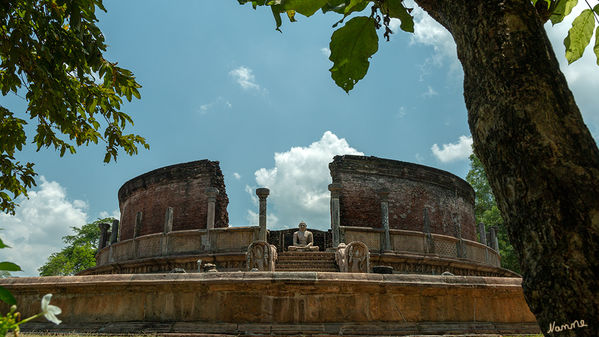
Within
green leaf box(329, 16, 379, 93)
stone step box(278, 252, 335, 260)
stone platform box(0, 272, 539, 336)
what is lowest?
stone platform box(0, 272, 539, 336)

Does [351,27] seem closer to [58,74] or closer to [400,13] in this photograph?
[400,13]

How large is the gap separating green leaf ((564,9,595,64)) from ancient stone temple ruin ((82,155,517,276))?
32.8 ft

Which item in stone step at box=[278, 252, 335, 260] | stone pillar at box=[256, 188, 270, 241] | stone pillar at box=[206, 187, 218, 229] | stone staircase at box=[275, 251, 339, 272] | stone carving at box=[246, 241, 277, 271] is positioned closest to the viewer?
stone carving at box=[246, 241, 277, 271]

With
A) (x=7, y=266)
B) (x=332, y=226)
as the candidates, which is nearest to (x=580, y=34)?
(x=7, y=266)

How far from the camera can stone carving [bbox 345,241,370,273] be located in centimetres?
1144

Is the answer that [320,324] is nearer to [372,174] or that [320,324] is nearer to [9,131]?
[9,131]

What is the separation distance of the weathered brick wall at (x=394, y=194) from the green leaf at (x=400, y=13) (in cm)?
1884

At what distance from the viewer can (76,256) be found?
37094 millimetres

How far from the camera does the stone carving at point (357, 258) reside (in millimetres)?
11438

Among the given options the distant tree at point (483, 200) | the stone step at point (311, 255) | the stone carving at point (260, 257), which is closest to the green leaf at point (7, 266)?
the stone carving at point (260, 257)

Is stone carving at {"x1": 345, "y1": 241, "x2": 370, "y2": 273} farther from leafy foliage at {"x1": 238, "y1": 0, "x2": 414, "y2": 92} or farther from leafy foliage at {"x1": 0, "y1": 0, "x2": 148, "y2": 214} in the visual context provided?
leafy foliage at {"x1": 238, "y1": 0, "x2": 414, "y2": 92}

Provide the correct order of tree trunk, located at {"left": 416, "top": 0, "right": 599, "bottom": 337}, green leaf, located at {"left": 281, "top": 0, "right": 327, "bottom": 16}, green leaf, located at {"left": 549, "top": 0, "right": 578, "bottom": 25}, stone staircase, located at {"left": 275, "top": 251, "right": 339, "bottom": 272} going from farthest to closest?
stone staircase, located at {"left": 275, "top": 251, "right": 339, "bottom": 272} < green leaf, located at {"left": 549, "top": 0, "right": 578, "bottom": 25} < green leaf, located at {"left": 281, "top": 0, "right": 327, "bottom": 16} < tree trunk, located at {"left": 416, "top": 0, "right": 599, "bottom": 337}

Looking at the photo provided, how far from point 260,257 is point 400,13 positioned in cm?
1015

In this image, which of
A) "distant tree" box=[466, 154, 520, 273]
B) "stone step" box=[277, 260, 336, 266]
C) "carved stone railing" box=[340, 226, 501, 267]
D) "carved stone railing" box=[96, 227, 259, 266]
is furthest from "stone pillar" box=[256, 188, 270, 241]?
"distant tree" box=[466, 154, 520, 273]
